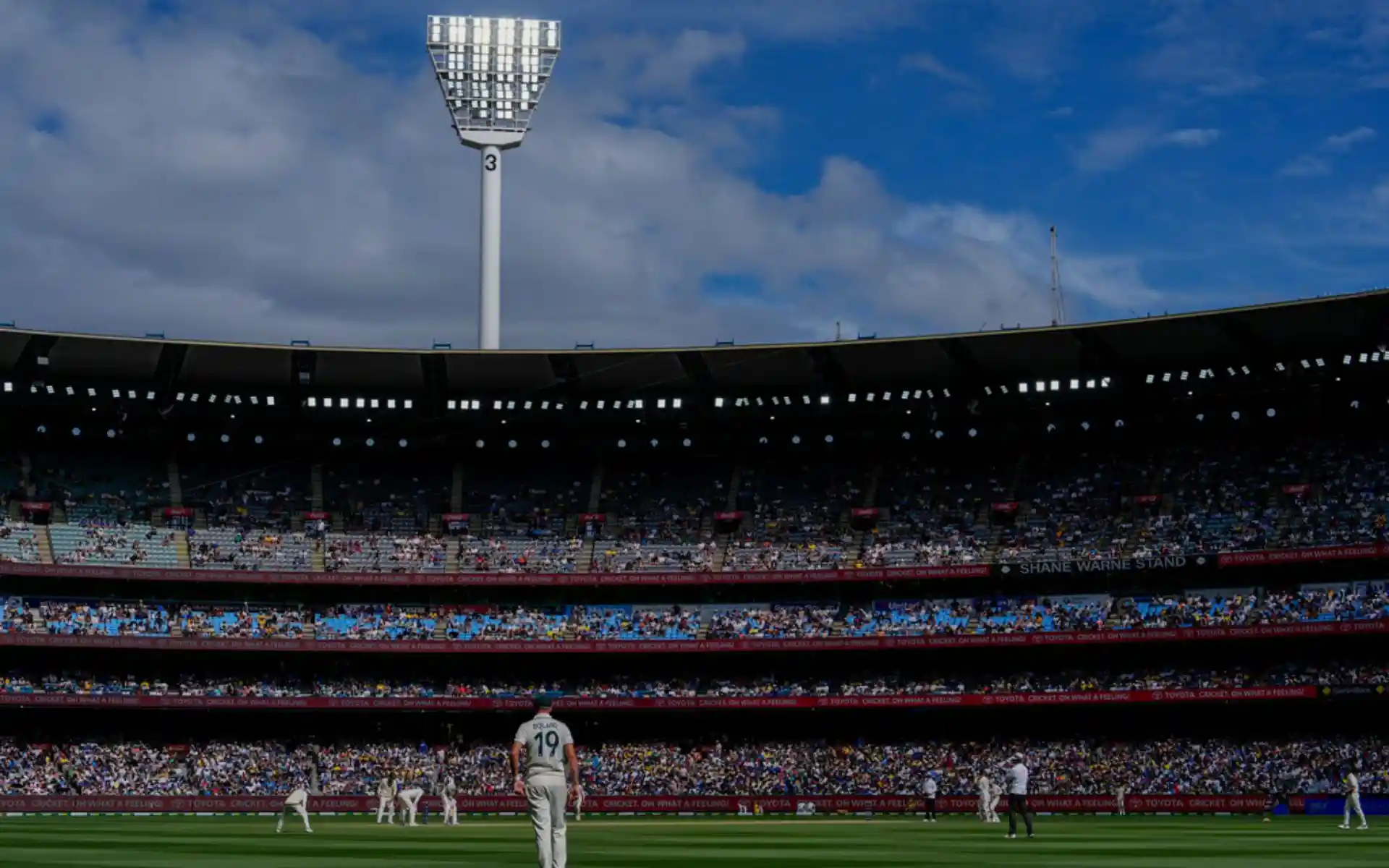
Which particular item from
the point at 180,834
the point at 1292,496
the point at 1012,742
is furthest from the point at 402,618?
the point at 1292,496

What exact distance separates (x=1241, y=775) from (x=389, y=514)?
42134 mm

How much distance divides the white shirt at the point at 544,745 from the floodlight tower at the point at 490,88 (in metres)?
62.8

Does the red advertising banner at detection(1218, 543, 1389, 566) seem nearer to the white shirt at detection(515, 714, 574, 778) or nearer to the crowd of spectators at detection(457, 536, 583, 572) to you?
the crowd of spectators at detection(457, 536, 583, 572)

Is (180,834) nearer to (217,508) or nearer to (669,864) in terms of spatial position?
(669,864)

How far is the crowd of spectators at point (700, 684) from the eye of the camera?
67.4 m

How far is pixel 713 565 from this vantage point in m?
76.8

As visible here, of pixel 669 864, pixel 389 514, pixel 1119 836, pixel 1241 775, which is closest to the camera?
pixel 669 864

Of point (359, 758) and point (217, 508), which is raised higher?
point (217, 508)

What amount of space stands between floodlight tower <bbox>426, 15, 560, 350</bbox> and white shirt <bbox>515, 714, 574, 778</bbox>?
62.8 meters

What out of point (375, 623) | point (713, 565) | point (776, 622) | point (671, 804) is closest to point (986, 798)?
point (671, 804)

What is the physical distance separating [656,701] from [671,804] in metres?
5.77

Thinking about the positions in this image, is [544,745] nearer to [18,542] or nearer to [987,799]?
[987,799]

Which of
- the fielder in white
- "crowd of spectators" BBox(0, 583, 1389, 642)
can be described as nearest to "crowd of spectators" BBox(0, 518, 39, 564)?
"crowd of spectators" BBox(0, 583, 1389, 642)

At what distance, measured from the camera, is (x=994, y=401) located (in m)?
77.2
